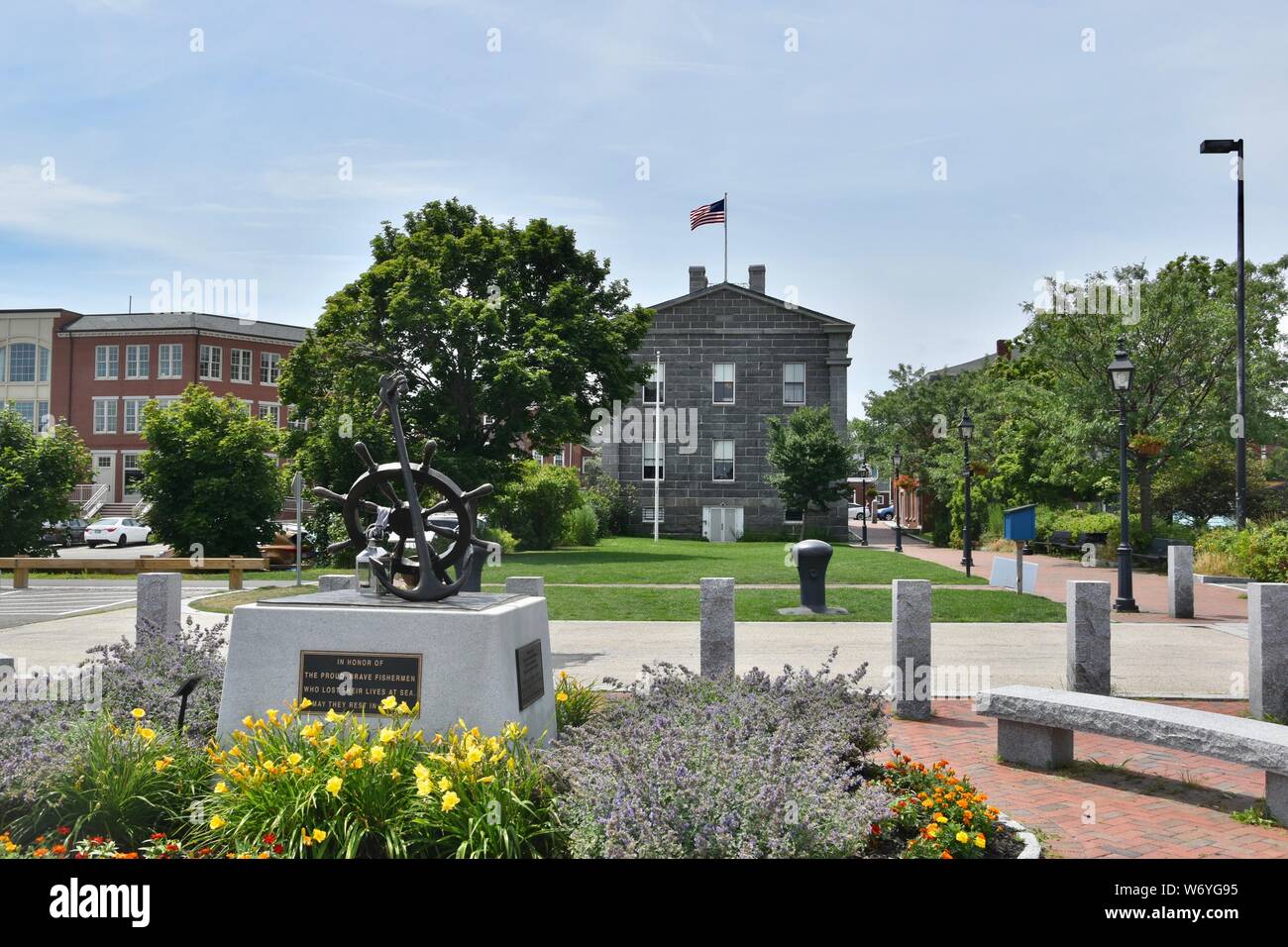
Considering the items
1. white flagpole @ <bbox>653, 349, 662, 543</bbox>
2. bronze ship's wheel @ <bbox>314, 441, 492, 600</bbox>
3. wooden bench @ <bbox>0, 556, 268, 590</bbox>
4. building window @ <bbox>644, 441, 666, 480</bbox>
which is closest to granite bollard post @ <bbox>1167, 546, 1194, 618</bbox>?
bronze ship's wheel @ <bbox>314, 441, 492, 600</bbox>

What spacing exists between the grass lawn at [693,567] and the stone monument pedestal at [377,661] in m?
15.5

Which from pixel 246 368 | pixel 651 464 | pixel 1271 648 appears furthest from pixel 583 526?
pixel 1271 648

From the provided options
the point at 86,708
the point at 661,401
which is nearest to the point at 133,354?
the point at 661,401

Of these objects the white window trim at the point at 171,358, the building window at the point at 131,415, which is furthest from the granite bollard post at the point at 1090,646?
the building window at the point at 131,415

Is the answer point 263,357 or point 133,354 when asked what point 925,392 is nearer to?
point 263,357

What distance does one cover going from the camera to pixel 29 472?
30.8 metres

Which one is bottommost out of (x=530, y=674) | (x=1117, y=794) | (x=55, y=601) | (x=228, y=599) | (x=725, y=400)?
(x=55, y=601)

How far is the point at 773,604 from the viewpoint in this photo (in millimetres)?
18609

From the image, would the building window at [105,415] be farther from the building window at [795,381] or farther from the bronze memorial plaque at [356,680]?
the bronze memorial plaque at [356,680]

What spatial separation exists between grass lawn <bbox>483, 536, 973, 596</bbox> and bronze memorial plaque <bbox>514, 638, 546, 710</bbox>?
48.0ft

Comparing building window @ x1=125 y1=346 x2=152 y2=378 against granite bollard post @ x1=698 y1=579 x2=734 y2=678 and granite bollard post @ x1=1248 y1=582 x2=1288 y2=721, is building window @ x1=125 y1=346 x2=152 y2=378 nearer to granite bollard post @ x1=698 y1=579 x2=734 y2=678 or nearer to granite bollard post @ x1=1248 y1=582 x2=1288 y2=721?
granite bollard post @ x1=698 y1=579 x2=734 y2=678

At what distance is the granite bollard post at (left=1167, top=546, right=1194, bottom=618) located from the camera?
1783 centimetres

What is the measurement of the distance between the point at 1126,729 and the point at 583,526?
34791 millimetres

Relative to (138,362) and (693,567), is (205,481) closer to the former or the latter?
(693,567)
